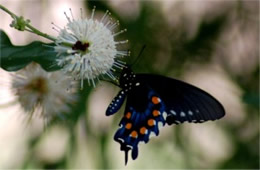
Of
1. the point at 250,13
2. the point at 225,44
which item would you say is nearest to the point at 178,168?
the point at 225,44

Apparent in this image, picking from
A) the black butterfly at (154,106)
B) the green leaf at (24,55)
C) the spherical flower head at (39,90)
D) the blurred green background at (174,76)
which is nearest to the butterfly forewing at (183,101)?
the black butterfly at (154,106)

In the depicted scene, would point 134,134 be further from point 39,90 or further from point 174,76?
point 174,76

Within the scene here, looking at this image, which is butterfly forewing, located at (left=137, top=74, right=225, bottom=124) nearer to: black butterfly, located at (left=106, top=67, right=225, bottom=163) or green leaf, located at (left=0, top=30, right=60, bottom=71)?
black butterfly, located at (left=106, top=67, right=225, bottom=163)

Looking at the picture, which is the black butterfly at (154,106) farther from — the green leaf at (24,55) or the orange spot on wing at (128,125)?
the green leaf at (24,55)

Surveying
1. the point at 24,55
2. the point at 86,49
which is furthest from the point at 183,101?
the point at 24,55

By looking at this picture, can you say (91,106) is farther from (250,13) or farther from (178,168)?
(250,13)

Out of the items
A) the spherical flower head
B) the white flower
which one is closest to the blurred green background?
the spherical flower head
